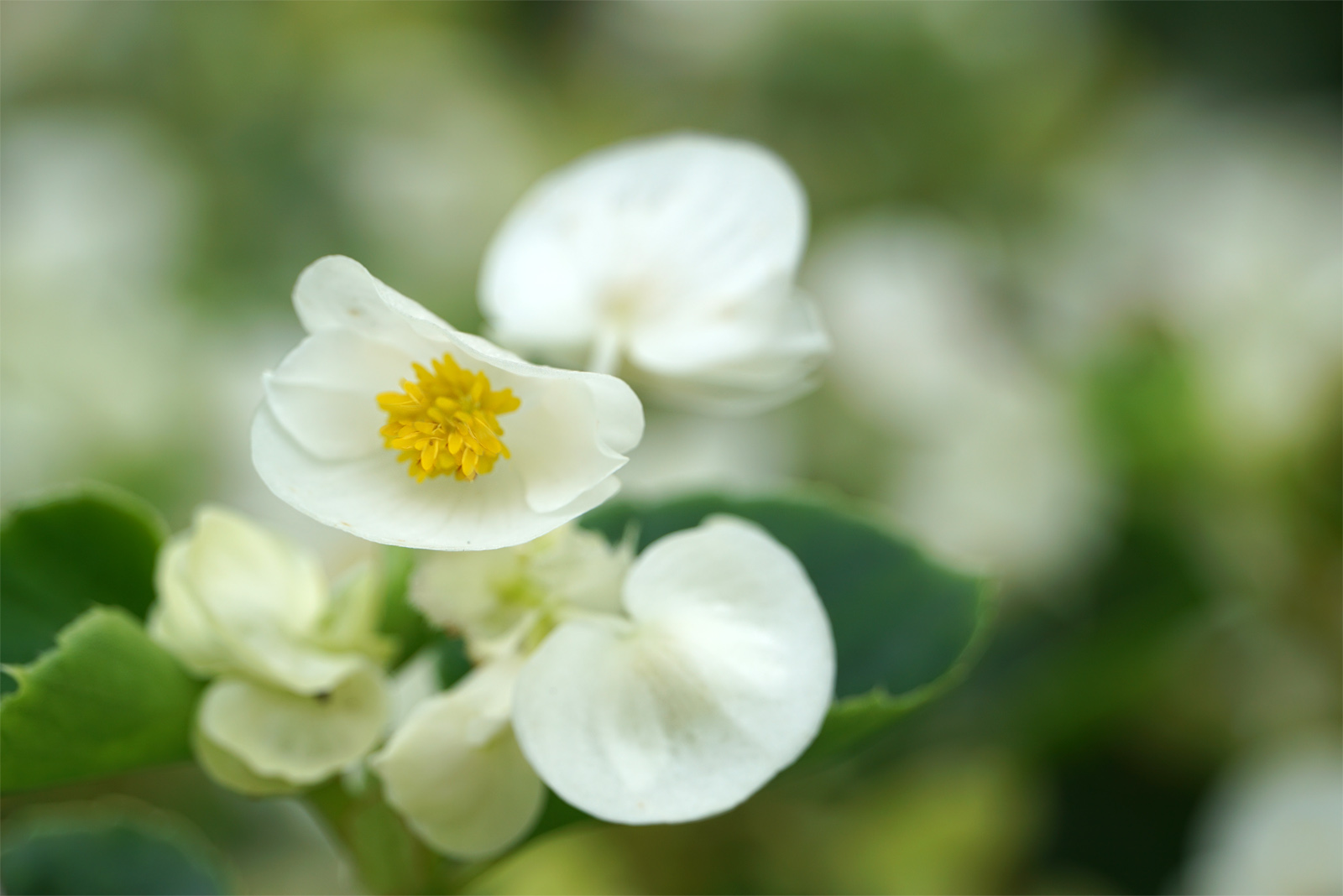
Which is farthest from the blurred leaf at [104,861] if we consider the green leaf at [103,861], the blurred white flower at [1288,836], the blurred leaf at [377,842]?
the blurred white flower at [1288,836]

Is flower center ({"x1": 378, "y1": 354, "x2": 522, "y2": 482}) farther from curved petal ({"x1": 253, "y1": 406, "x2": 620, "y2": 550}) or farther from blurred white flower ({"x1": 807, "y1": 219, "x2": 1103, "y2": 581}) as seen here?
blurred white flower ({"x1": 807, "y1": 219, "x2": 1103, "y2": 581})

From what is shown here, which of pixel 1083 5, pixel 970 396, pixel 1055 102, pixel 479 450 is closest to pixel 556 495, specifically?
pixel 479 450

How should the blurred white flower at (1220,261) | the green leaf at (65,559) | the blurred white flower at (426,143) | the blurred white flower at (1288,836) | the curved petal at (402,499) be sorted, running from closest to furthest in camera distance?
the curved petal at (402,499) → the green leaf at (65,559) → the blurred white flower at (1288,836) → the blurred white flower at (1220,261) → the blurred white flower at (426,143)

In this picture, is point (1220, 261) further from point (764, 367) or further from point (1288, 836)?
point (764, 367)

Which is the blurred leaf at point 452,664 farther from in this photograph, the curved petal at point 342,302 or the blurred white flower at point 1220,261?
the blurred white flower at point 1220,261

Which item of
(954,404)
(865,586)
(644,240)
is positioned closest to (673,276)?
(644,240)


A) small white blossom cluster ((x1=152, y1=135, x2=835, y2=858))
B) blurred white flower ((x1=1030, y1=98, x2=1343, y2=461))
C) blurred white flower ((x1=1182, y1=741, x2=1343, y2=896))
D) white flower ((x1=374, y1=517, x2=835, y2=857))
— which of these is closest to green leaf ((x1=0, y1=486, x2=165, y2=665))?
small white blossom cluster ((x1=152, y1=135, x2=835, y2=858))

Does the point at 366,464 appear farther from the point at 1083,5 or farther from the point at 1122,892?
the point at 1083,5
